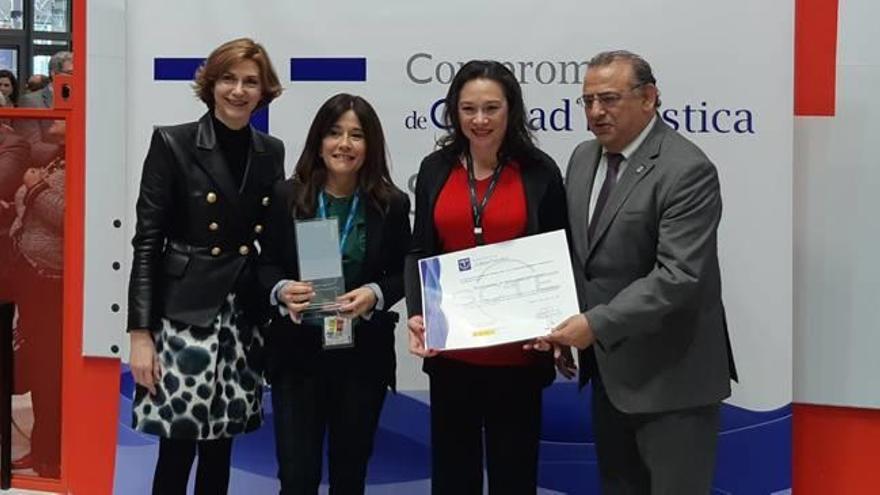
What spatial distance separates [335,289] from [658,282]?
856 millimetres

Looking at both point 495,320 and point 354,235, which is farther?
point 354,235

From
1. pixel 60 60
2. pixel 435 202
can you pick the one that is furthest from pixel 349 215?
pixel 60 60

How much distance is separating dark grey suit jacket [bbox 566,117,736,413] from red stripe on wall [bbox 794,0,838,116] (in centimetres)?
93

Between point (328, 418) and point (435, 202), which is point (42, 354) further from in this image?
point (435, 202)

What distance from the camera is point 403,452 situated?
3367 mm

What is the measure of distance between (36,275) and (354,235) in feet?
5.56

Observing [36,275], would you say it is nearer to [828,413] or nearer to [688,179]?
[688,179]

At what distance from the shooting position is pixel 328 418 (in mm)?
2629

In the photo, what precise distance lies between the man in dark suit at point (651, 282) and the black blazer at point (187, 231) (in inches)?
36.2

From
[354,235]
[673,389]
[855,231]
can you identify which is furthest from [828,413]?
[354,235]

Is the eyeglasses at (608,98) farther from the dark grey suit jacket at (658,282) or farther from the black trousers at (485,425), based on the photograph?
the black trousers at (485,425)

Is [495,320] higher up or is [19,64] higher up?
[19,64]

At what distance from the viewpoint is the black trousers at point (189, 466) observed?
2.67m

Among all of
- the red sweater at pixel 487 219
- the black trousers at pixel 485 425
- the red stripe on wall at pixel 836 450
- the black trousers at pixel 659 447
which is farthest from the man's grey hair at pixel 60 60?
the red stripe on wall at pixel 836 450
